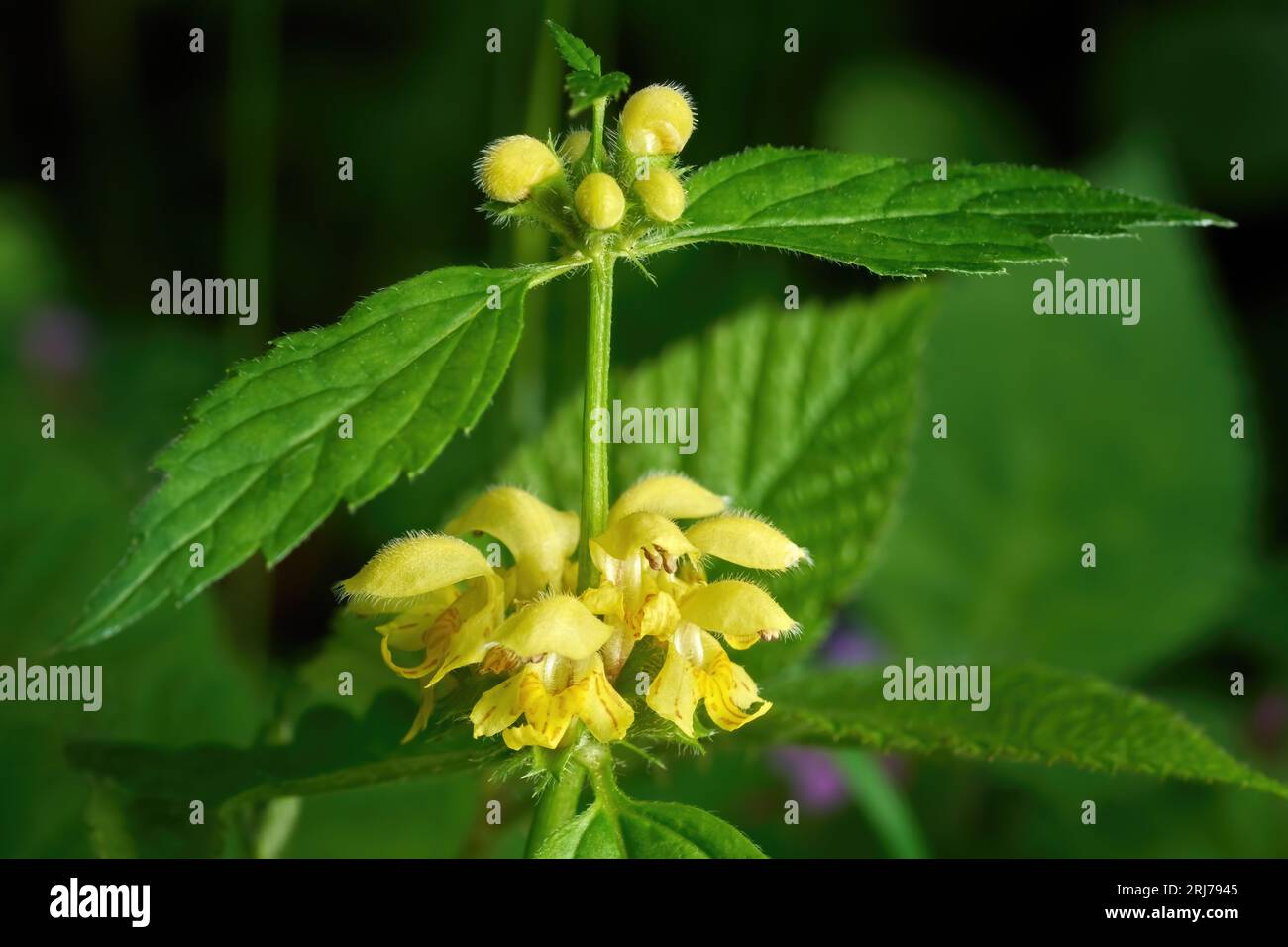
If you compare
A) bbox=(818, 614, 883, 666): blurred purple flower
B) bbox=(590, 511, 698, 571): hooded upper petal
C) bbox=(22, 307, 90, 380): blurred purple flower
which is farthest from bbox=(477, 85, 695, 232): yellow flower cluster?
bbox=(22, 307, 90, 380): blurred purple flower

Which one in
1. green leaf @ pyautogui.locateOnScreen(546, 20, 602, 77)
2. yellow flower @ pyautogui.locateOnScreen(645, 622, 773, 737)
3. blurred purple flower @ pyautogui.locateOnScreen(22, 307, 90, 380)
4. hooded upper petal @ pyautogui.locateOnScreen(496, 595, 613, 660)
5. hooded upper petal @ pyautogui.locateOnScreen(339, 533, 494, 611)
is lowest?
yellow flower @ pyautogui.locateOnScreen(645, 622, 773, 737)

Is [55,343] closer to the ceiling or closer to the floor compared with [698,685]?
closer to the ceiling

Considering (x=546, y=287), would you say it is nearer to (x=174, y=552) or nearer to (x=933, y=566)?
(x=933, y=566)

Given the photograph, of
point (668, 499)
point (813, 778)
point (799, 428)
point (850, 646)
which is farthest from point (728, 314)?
point (668, 499)

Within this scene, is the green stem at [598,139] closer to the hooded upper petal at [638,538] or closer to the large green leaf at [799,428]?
the hooded upper petal at [638,538]

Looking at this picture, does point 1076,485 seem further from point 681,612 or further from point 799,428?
point 681,612

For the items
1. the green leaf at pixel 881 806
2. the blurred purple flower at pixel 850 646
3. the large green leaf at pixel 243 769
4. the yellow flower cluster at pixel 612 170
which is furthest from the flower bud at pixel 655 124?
the blurred purple flower at pixel 850 646

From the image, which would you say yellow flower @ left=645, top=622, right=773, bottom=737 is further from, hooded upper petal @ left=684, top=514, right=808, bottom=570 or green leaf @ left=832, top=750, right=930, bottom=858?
green leaf @ left=832, top=750, right=930, bottom=858
